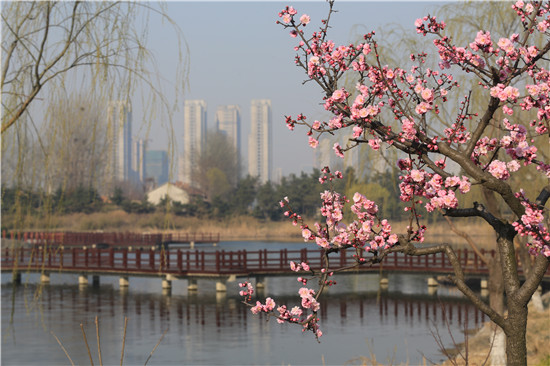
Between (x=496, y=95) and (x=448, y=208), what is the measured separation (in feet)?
3.21

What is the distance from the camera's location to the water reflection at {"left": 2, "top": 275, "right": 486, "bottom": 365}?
18.4 metres

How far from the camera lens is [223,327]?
2275cm

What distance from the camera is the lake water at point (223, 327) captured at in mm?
18219

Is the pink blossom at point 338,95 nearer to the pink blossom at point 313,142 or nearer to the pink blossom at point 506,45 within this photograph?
the pink blossom at point 313,142

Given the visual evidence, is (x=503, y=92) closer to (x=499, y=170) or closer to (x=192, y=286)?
(x=499, y=170)

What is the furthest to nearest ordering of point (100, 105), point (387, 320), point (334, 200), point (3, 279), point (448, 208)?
point (3, 279), point (387, 320), point (100, 105), point (334, 200), point (448, 208)

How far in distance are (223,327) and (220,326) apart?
216 millimetres

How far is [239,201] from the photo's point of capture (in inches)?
3415

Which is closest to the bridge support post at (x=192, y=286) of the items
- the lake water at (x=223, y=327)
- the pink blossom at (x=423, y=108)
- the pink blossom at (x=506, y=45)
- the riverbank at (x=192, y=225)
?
the lake water at (x=223, y=327)

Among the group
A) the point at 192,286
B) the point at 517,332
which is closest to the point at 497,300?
the point at 517,332

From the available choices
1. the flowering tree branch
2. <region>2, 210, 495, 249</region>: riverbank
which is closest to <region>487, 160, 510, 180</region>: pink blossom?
the flowering tree branch

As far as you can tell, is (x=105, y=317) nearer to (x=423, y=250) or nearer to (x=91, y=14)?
(x=91, y=14)

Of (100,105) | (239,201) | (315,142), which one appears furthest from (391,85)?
(239,201)

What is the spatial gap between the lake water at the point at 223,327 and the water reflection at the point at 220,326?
3 cm
